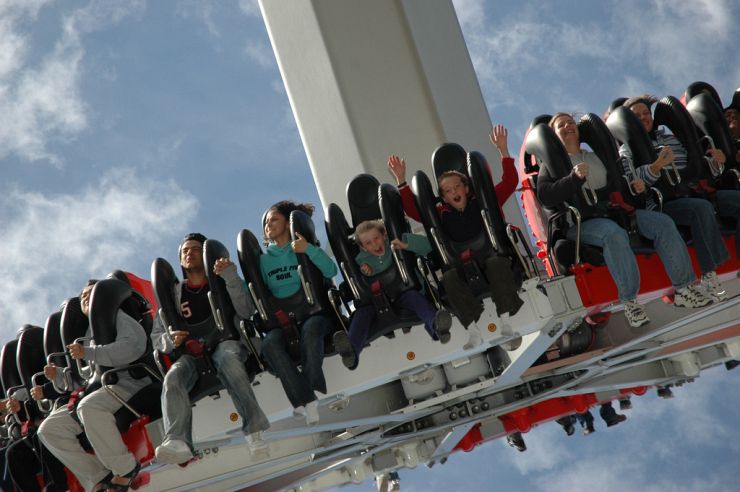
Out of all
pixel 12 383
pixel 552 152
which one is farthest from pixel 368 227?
pixel 12 383

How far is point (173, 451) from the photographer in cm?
510

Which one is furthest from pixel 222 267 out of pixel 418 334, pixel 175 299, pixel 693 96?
pixel 693 96

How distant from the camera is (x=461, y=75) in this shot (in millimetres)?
9336

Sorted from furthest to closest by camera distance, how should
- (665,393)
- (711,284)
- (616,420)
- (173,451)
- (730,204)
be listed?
→ (665,393) → (616,420) → (730,204) → (711,284) → (173,451)

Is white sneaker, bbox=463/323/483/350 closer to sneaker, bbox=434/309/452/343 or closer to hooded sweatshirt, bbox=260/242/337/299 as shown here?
sneaker, bbox=434/309/452/343

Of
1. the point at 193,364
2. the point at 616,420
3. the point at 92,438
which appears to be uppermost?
the point at 193,364

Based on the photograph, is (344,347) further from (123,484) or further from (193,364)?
(123,484)

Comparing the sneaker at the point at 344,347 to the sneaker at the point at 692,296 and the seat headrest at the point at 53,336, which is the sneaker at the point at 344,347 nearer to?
the sneaker at the point at 692,296

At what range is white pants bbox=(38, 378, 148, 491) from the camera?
5.54 m

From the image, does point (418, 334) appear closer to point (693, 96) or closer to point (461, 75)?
point (693, 96)

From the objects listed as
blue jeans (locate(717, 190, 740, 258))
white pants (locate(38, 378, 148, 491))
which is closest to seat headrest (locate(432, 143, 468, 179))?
blue jeans (locate(717, 190, 740, 258))

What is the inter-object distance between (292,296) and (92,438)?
1366 millimetres

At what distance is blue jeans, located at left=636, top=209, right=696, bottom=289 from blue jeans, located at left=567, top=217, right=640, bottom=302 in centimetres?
17

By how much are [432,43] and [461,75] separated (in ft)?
1.32
